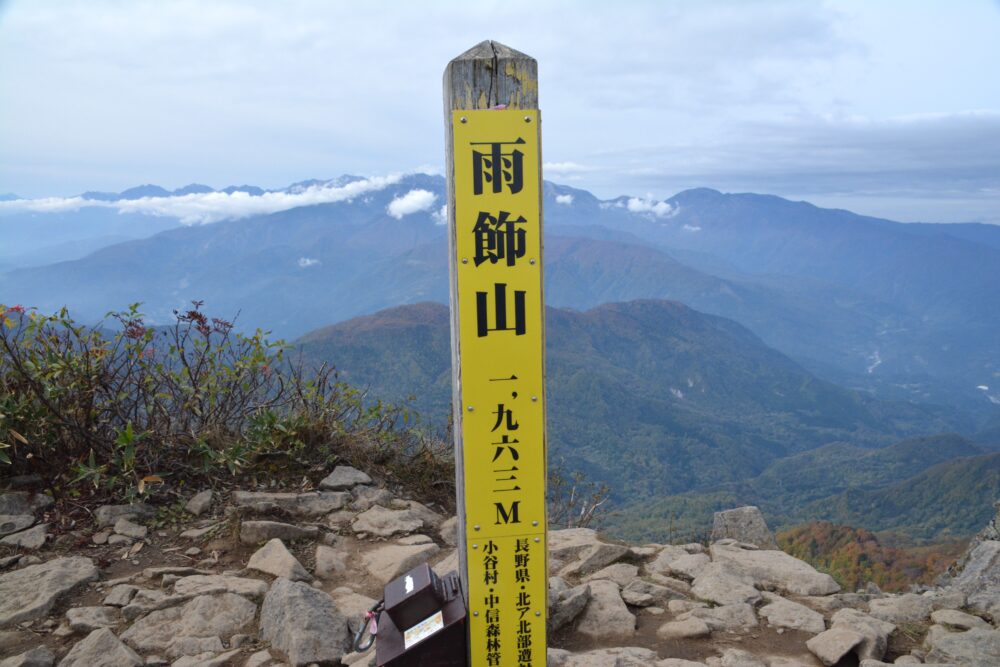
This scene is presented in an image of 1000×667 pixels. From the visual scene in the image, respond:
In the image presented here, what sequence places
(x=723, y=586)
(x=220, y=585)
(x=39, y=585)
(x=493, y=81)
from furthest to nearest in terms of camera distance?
(x=723, y=586) < (x=220, y=585) < (x=39, y=585) < (x=493, y=81)

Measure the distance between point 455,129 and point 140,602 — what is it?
353 centimetres

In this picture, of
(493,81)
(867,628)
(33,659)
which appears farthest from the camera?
(867,628)

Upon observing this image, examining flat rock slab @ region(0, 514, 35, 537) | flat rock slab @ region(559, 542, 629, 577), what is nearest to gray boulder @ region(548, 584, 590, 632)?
flat rock slab @ region(559, 542, 629, 577)

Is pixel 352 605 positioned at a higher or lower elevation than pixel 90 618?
lower

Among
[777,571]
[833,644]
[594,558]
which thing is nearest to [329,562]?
[594,558]

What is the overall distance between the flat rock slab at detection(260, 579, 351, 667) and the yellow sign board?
3.48 ft

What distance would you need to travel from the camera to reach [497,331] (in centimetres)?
288

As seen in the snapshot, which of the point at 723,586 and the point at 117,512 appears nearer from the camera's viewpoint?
the point at 723,586

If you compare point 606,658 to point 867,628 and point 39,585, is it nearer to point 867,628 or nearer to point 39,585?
point 867,628

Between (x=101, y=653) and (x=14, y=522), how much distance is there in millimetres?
2004

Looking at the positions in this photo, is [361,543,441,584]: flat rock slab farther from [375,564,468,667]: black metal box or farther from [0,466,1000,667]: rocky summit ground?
[375,564,468,667]: black metal box

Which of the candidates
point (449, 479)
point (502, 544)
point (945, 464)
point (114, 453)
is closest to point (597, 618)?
point (502, 544)

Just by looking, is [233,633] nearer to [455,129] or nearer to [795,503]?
[455,129]

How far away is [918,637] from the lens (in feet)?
13.7
